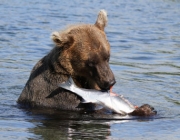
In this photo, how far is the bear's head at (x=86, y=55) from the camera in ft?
28.9

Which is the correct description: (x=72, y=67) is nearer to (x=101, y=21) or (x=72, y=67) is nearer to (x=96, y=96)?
(x=96, y=96)

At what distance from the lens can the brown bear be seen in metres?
8.83

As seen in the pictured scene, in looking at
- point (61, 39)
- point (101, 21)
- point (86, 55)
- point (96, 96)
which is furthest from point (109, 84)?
point (101, 21)

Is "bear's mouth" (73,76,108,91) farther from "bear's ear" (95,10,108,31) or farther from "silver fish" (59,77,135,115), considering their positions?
"bear's ear" (95,10,108,31)

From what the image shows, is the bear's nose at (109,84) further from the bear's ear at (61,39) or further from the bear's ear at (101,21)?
the bear's ear at (101,21)

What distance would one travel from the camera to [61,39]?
8.82m

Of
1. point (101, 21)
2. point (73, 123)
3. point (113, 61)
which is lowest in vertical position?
point (73, 123)

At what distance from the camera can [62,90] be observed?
9.18 metres

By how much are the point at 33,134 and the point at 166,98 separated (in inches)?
129

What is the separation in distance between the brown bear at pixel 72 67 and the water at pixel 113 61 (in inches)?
9.2

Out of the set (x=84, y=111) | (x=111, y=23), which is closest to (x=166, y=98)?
(x=84, y=111)

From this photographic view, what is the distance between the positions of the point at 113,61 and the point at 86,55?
5.16 metres

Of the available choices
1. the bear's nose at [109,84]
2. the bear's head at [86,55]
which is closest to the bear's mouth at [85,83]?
the bear's head at [86,55]

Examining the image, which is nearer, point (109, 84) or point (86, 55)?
point (109, 84)
